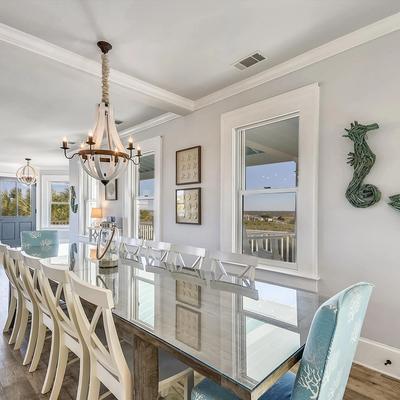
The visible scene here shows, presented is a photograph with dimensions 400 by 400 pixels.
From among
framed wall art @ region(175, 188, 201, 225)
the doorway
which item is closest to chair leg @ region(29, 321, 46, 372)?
framed wall art @ region(175, 188, 201, 225)

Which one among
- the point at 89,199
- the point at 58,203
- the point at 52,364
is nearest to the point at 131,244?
the point at 52,364

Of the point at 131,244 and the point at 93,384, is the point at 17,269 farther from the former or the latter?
the point at 93,384

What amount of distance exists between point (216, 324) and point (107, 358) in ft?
1.94

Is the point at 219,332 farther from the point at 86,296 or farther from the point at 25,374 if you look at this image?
the point at 25,374

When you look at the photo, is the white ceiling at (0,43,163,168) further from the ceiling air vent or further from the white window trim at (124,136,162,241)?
the ceiling air vent

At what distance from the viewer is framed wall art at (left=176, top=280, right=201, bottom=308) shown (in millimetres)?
1650

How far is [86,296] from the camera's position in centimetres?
128

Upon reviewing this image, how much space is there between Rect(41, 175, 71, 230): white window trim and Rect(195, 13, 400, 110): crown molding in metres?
7.47

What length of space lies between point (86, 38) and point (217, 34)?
107 cm

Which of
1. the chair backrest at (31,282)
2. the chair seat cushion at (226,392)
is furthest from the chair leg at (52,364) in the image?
the chair seat cushion at (226,392)

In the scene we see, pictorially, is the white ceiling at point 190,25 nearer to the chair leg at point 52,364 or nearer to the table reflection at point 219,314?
the table reflection at point 219,314

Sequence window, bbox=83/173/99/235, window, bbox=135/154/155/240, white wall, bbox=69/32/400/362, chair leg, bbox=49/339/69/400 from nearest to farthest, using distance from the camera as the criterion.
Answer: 1. chair leg, bbox=49/339/69/400
2. white wall, bbox=69/32/400/362
3. window, bbox=135/154/155/240
4. window, bbox=83/173/99/235

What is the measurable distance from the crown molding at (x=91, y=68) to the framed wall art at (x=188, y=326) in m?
2.30

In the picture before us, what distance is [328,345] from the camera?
91 cm
